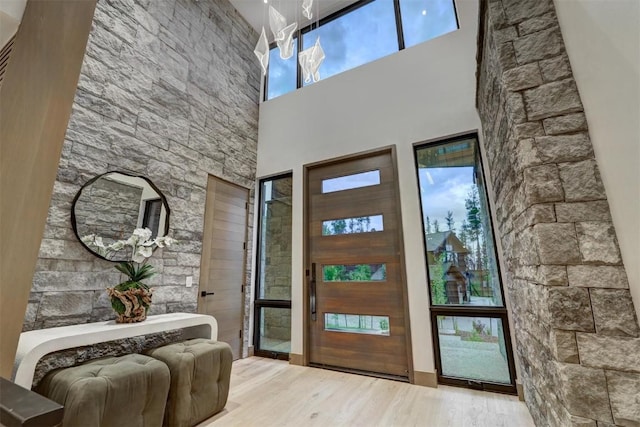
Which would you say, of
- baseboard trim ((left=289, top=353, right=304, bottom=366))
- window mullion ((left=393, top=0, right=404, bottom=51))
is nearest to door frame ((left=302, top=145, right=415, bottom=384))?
baseboard trim ((left=289, top=353, right=304, bottom=366))

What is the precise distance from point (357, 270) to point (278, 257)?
131 cm

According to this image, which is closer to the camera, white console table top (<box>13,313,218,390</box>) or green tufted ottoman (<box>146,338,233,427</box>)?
white console table top (<box>13,313,218,390</box>)

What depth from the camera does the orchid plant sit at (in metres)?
2.51

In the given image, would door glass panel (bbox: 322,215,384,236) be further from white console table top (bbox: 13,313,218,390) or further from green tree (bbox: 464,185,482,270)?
white console table top (bbox: 13,313,218,390)

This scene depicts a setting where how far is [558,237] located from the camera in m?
1.43

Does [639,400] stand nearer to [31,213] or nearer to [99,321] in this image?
[31,213]

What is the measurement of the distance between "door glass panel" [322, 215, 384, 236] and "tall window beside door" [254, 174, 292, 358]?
2.28 ft

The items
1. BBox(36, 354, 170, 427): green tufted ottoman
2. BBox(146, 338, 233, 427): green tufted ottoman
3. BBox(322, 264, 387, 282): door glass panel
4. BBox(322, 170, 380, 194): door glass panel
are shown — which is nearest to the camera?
BBox(36, 354, 170, 427): green tufted ottoman

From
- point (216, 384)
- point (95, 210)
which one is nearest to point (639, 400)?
point (216, 384)

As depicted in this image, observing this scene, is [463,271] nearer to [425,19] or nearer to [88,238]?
[425,19]

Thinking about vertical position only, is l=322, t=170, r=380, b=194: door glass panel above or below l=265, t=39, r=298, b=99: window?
below

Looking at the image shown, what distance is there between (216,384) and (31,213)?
6.34 feet

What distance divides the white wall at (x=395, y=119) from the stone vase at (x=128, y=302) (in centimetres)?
185

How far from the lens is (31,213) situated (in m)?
1.02
